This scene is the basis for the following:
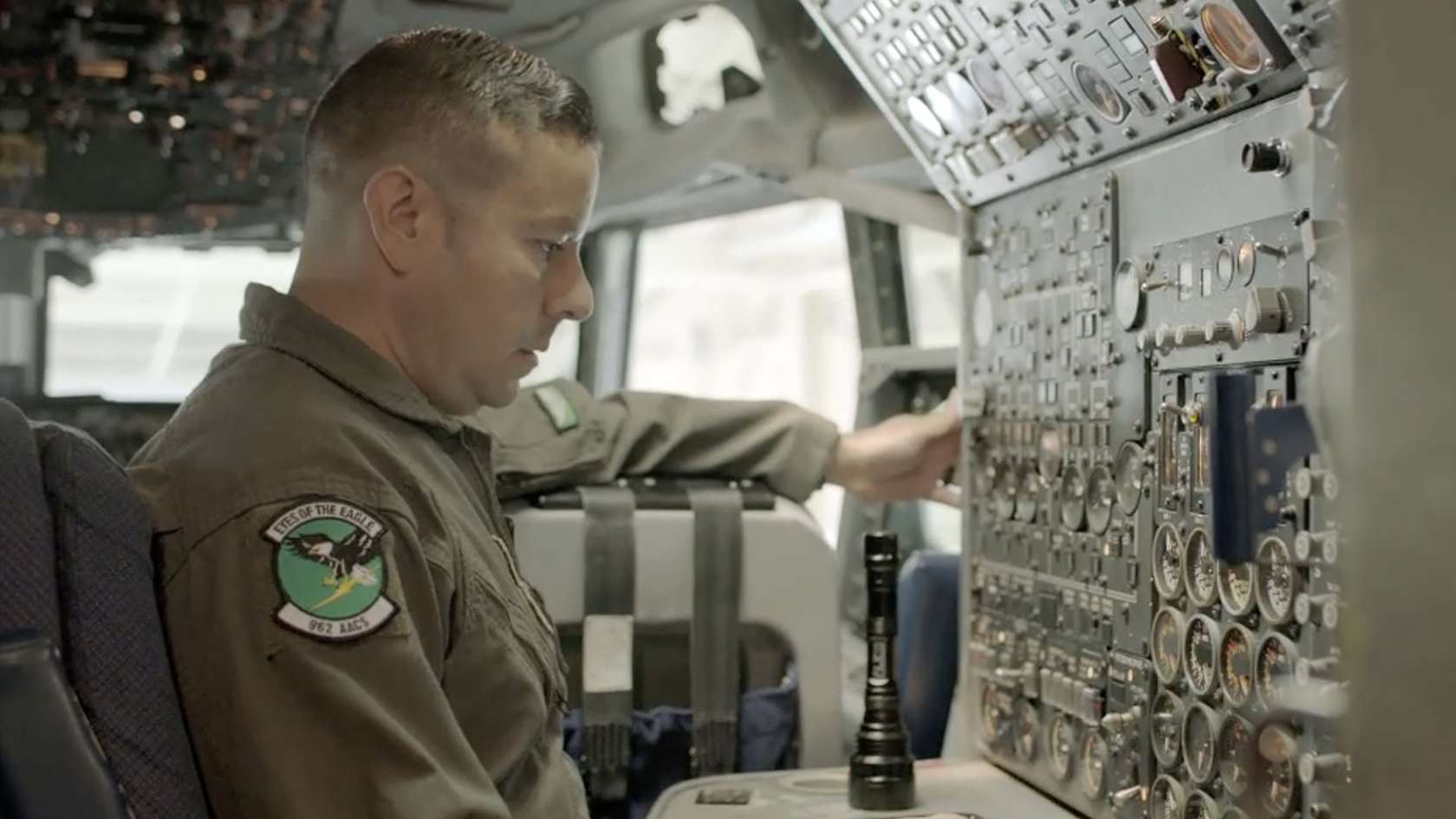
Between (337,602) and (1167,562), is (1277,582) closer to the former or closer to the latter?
(1167,562)

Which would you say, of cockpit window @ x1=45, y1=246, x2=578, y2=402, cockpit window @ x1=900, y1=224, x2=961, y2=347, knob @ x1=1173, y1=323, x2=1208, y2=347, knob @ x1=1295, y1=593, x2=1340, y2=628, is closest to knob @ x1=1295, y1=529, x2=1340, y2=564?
knob @ x1=1295, y1=593, x2=1340, y2=628

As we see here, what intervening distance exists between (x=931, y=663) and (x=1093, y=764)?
896mm

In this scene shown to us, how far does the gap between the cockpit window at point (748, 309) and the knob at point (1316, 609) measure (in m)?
3.24

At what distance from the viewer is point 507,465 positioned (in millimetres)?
2529

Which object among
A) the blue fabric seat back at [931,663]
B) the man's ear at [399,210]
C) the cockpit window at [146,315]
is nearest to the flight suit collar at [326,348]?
the man's ear at [399,210]

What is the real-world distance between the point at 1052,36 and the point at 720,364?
3.73 m

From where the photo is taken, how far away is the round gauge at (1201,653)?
1.69 metres

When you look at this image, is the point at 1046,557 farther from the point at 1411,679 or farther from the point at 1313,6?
the point at 1411,679

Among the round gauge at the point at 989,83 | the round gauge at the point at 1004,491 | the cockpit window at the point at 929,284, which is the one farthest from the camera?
the cockpit window at the point at 929,284

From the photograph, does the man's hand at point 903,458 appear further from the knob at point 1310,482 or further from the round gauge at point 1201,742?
the knob at point 1310,482

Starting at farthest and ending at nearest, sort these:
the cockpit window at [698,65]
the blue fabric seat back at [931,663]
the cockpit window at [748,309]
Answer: the cockpit window at [748,309]
the cockpit window at [698,65]
the blue fabric seat back at [931,663]

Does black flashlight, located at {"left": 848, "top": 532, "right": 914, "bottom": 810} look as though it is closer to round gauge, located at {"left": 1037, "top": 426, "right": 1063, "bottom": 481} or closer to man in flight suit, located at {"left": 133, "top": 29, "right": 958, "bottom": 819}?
round gauge, located at {"left": 1037, "top": 426, "right": 1063, "bottom": 481}

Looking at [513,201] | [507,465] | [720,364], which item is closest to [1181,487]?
[513,201]

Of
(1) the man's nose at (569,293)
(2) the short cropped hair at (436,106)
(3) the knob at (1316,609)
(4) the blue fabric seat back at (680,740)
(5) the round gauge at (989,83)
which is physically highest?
(5) the round gauge at (989,83)
